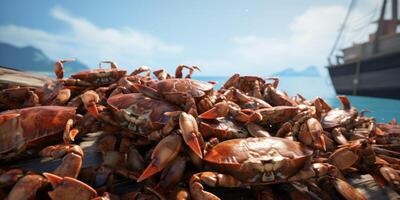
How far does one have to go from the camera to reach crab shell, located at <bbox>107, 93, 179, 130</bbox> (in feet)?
8.50

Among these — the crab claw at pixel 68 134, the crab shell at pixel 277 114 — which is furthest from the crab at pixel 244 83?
the crab claw at pixel 68 134

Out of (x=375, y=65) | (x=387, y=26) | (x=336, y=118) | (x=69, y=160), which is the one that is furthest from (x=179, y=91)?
(x=387, y=26)

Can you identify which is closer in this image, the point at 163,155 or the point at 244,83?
the point at 163,155

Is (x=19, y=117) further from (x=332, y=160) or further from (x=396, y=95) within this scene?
(x=396, y=95)

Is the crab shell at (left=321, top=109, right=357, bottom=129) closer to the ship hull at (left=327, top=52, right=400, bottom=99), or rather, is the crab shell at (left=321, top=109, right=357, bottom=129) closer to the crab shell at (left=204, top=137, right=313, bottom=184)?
the crab shell at (left=204, top=137, right=313, bottom=184)

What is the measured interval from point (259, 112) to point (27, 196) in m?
2.46

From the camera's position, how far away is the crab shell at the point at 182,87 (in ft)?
10.0

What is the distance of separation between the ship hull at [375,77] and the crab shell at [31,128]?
32.5 m

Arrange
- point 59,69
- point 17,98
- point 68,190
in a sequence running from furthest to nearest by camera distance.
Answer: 1. point 59,69
2. point 17,98
3. point 68,190

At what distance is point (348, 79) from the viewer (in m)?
36.6

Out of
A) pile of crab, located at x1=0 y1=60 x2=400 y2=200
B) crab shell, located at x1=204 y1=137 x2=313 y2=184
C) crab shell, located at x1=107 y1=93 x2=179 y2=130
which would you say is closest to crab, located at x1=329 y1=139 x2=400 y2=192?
pile of crab, located at x1=0 y1=60 x2=400 y2=200

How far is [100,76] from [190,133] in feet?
9.24

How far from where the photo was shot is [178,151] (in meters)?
2.13

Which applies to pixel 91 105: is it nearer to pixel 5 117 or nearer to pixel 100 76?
pixel 5 117
